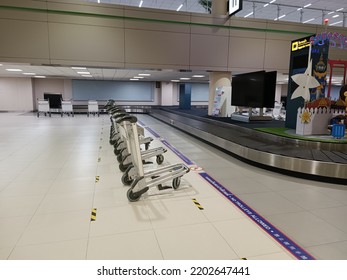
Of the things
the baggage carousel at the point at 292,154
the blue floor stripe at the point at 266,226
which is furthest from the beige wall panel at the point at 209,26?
the blue floor stripe at the point at 266,226

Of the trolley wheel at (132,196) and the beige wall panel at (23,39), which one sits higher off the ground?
the beige wall panel at (23,39)

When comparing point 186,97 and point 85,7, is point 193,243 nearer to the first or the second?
point 85,7

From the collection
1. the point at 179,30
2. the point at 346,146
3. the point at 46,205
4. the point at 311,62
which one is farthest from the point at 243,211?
the point at 179,30

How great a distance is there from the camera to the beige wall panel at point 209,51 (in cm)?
1064

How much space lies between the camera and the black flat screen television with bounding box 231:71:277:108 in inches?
331

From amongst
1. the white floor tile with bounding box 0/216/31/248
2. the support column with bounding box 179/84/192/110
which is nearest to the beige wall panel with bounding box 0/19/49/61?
the white floor tile with bounding box 0/216/31/248

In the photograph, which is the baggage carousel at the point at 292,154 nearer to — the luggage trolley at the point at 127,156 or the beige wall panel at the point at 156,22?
the luggage trolley at the point at 127,156

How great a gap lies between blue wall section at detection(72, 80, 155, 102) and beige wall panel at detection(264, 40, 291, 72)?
544 inches

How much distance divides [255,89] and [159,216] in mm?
7198

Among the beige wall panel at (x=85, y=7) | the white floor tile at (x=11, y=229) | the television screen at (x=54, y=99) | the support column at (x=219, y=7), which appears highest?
the support column at (x=219, y=7)

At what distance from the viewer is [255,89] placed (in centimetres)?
887

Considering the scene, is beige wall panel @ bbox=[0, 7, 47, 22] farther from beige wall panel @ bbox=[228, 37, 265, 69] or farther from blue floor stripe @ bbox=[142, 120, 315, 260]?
blue floor stripe @ bbox=[142, 120, 315, 260]

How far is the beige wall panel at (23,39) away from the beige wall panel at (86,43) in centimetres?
30
